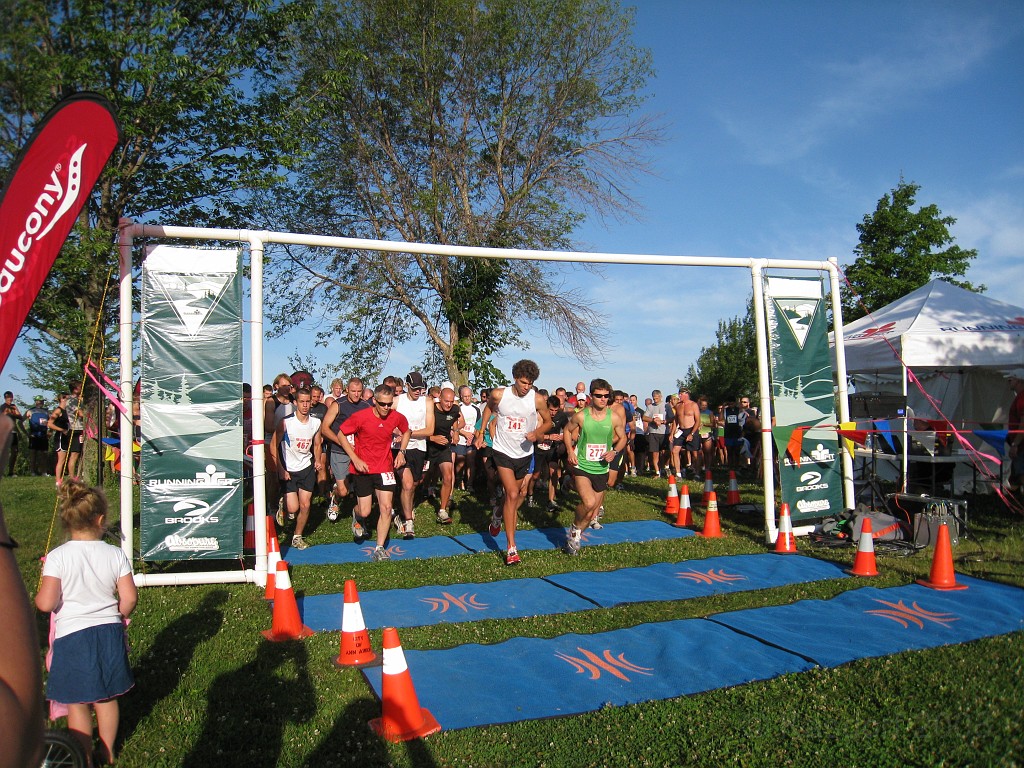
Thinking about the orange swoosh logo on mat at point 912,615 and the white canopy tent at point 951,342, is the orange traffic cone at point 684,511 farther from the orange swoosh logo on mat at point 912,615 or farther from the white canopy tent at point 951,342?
the orange swoosh logo on mat at point 912,615

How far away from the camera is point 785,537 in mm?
9242

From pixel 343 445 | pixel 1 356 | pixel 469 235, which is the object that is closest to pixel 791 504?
pixel 343 445

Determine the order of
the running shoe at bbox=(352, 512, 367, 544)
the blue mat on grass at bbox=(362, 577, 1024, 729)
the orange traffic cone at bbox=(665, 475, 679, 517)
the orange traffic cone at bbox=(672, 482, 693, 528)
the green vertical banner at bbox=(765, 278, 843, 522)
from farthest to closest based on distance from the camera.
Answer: the orange traffic cone at bbox=(665, 475, 679, 517) → the orange traffic cone at bbox=(672, 482, 693, 528) → the running shoe at bbox=(352, 512, 367, 544) → the green vertical banner at bbox=(765, 278, 843, 522) → the blue mat on grass at bbox=(362, 577, 1024, 729)

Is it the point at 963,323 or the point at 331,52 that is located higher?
the point at 331,52

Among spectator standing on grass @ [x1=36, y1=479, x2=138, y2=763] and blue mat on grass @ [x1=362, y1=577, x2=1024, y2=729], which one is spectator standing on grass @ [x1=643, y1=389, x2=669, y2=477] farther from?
spectator standing on grass @ [x1=36, y1=479, x2=138, y2=763]

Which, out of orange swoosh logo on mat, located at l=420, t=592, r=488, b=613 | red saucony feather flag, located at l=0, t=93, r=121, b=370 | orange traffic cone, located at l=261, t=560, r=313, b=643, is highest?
red saucony feather flag, located at l=0, t=93, r=121, b=370

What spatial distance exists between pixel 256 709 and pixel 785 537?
696 cm

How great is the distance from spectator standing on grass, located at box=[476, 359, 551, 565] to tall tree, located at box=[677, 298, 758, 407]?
105 ft

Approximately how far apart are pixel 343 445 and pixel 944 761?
6.97 metres

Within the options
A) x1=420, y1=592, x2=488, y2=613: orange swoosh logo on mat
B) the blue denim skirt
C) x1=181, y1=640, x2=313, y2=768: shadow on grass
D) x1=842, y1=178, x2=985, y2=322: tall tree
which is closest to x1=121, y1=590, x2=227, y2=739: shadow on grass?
x1=181, y1=640, x2=313, y2=768: shadow on grass

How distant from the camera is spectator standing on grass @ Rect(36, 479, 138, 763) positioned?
146 inches

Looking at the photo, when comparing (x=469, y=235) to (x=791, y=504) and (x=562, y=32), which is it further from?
(x=791, y=504)

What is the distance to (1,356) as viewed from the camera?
260 centimetres

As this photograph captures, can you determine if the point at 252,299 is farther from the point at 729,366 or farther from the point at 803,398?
the point at 729,366
